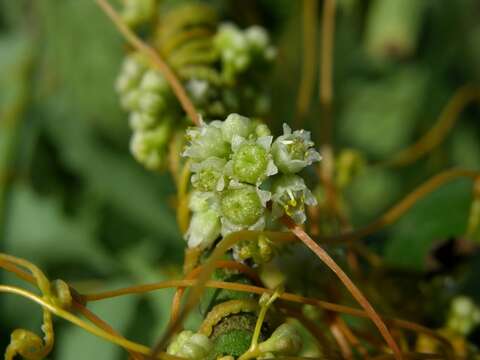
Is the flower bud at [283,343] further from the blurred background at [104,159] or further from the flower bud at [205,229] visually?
the blurred background at [104,159]

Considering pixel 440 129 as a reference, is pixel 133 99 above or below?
below

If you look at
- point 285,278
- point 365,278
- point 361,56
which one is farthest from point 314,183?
point 361,56

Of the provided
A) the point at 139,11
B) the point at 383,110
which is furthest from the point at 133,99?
the point at 383,110

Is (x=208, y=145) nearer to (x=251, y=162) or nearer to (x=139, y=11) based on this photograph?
(x=251, y=162)

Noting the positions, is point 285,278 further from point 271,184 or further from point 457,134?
point 457,134

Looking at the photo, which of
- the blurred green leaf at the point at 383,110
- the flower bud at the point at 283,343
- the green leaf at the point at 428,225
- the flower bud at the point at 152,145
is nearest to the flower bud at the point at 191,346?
the flower bud at the point at 283,343

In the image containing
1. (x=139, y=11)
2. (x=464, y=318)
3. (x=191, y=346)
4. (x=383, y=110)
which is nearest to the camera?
(x=191, y=346)
